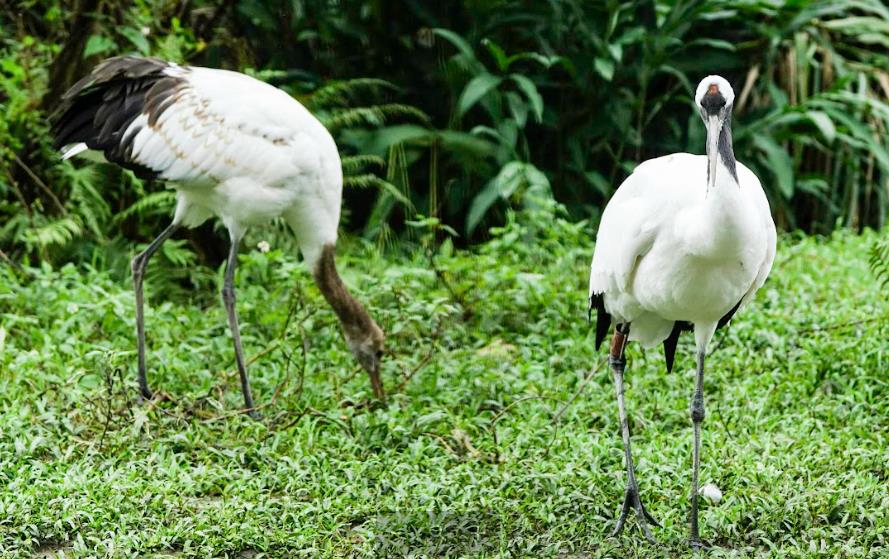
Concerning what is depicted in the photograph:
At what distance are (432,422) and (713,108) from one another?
7.61 feet

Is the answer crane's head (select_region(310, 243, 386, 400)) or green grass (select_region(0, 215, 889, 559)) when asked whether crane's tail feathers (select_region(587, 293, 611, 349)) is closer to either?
green grass (select_region(0, 215, 889, 559))

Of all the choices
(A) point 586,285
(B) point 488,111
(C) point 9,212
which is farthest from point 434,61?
(C) point 9,212

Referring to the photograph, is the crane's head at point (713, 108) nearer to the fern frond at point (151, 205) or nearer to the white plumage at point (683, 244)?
the white plumage at point (683, 244)

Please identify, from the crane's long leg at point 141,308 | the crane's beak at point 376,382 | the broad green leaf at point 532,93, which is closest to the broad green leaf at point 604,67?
the broad green leaf at point 532,93

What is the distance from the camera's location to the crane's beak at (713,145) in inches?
157

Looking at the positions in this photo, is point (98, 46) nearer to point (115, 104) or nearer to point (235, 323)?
point (115, 104)

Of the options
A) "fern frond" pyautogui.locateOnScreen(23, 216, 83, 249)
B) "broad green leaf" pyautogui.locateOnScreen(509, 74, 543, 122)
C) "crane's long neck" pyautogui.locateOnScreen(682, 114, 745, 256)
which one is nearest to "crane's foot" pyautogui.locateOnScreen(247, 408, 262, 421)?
"fern frond" pyautogui.locateOnScreen(23, 216, 83, 249)

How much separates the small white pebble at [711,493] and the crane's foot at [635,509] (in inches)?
12.1

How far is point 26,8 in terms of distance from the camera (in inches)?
327

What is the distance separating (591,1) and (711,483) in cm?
486

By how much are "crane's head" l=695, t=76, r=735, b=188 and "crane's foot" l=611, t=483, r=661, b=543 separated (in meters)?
1.38

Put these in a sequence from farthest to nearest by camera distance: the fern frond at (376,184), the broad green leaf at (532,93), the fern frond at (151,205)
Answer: the broad green leaf at (532,93) < the fern frond at (376,184) < the fern frond at (151,205)

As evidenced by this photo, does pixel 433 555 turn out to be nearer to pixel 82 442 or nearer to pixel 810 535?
pixel 810 535

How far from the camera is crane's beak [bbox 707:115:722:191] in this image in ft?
13.1
